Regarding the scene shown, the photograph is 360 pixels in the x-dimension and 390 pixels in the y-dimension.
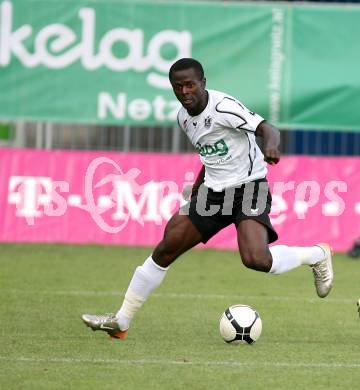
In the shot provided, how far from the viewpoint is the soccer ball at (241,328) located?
8750 mm

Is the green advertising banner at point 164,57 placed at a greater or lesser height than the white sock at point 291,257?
greater

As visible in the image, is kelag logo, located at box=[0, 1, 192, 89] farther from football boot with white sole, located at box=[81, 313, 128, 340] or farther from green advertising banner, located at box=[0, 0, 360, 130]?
football boot with white sole, located at box=[81, 313, 128, 340]

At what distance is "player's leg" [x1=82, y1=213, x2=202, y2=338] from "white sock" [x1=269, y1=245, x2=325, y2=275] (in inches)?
23.3

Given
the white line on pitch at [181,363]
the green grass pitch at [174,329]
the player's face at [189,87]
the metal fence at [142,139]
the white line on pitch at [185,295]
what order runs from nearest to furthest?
1. the green grass pitch at [174,329]
2. the white line on pitch at [181,363]
3. the player's face at [189,87]
4. the white line on pitch at [185,295]
5. the metal fence at [142,139]

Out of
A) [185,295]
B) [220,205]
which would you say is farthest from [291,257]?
[185,295]

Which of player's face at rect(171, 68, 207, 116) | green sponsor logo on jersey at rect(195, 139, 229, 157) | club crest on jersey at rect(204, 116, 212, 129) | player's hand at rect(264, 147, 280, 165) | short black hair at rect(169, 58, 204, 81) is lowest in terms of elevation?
green sponsor logo on jersey at rect(195, 139, 229, 157)

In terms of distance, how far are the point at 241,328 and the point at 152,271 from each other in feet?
2.70

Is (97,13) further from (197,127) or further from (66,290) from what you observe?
(197,127)

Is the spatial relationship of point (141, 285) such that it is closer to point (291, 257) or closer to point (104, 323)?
point (104, 323)

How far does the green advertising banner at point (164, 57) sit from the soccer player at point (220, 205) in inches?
281

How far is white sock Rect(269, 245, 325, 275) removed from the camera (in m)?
8.94

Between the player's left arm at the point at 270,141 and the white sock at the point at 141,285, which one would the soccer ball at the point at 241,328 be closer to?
the white sock at the point at 141,285

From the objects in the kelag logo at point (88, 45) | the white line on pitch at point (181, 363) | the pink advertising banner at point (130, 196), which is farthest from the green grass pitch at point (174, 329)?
the kelag logo at point (88, 45)

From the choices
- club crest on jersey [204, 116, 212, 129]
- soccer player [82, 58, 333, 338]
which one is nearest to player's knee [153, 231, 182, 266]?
soccer player [82, 58, 333, 338]
